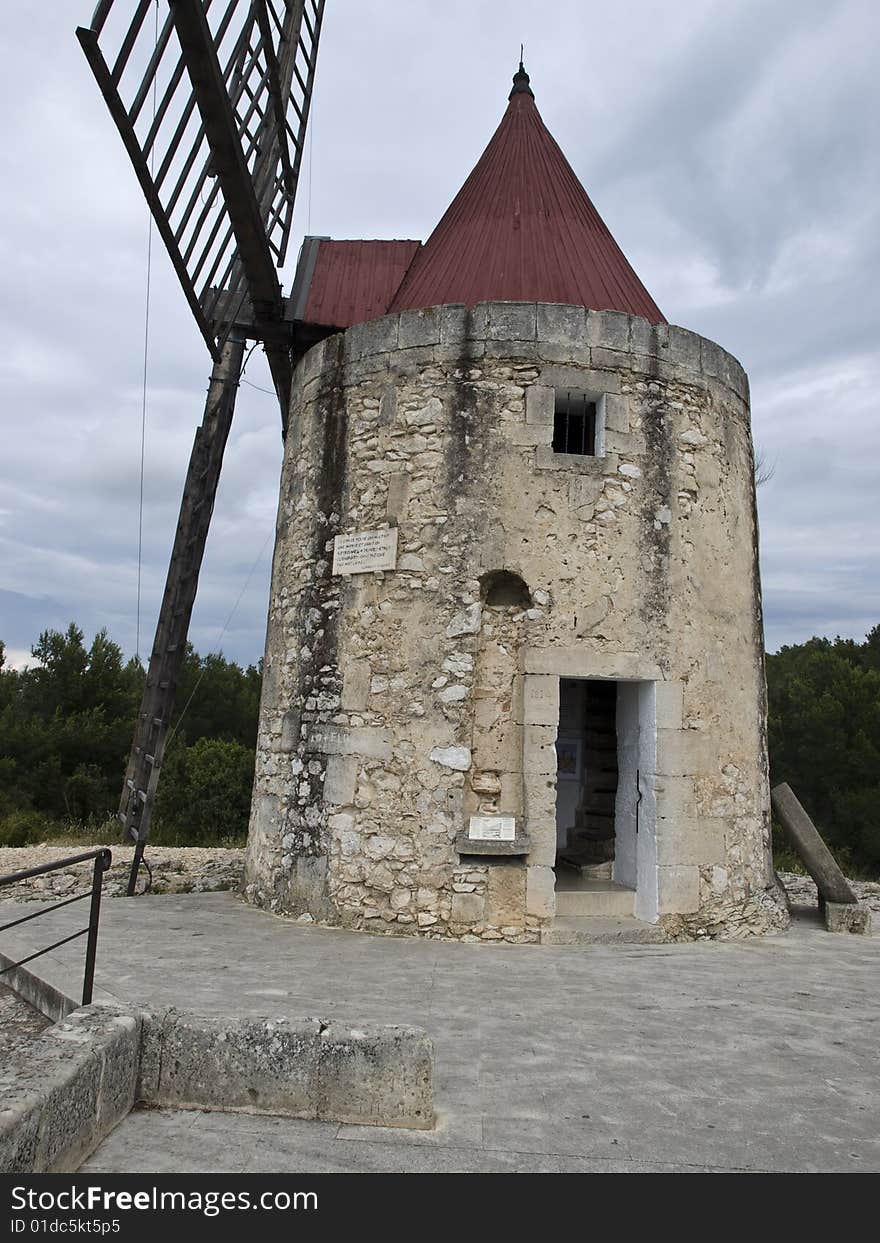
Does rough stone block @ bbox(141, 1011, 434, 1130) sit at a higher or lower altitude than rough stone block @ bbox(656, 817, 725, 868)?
lower

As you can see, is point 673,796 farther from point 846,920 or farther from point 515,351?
point 515,351

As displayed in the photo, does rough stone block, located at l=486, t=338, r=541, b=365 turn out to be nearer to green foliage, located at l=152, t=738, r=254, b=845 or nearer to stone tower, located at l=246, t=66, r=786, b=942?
stone tower, located at l=246, t=66, r=786, b=942

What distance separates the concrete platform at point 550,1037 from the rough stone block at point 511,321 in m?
4.47

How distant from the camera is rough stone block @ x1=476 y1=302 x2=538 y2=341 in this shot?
680 cm

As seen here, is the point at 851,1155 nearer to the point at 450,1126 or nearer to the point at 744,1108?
the point at 744,1108

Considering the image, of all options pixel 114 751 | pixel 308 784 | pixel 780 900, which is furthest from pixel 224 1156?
pixel 114 751

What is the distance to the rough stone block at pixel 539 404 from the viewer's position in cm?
671

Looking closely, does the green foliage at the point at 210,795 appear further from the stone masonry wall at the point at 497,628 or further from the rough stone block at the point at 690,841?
the rough stone block at the point at 690,841

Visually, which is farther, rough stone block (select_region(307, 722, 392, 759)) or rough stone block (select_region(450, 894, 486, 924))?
rough stone block (select_region(307, 722, 392, 759))

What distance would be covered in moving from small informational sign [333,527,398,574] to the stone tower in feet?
0.07

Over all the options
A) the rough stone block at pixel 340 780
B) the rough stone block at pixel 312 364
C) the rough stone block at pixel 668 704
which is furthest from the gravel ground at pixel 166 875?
the rough stone block at pixel 312 364

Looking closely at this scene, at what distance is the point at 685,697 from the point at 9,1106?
535 cm

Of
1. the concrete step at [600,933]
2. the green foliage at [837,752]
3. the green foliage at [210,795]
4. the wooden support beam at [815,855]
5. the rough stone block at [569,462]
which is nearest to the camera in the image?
the concrete step at [600,933]

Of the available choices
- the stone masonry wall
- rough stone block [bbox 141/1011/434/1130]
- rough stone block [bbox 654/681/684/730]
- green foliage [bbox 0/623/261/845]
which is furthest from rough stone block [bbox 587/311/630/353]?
green foliage [bbox 0/623/261/845]
